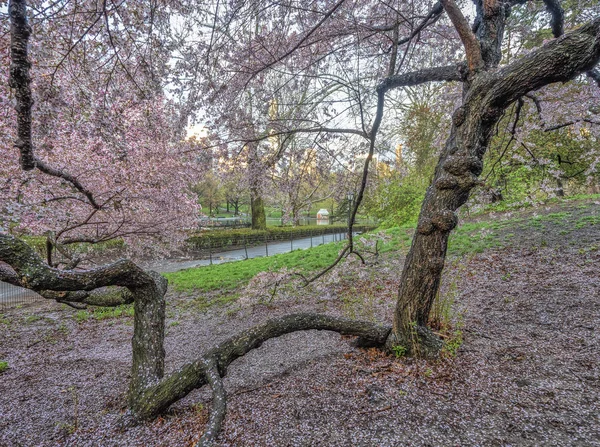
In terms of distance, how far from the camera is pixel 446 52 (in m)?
4.84

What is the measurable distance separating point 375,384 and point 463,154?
1.92 meters

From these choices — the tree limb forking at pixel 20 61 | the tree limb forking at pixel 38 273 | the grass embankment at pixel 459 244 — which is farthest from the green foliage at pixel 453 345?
the tree limb forking at pixel 20 61

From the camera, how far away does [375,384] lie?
2039 mm

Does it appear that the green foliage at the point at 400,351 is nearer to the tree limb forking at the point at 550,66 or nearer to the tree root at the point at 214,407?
the tree root at the point at 214,407

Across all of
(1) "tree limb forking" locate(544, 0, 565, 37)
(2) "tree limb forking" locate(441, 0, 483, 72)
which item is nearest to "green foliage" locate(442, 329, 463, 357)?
(2) "tree limb forking" locate(441, 0, 483, 72)

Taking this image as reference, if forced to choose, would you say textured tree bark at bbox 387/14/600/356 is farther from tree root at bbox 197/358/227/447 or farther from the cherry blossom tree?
tree root at bbox 197/358/227/447

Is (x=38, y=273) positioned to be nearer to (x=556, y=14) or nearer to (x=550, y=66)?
(x=550, y=66)

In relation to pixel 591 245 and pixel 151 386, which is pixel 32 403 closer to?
pixel 151 386

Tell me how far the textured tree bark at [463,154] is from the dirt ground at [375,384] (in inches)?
15.9

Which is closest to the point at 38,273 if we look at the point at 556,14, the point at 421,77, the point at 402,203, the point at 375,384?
the point at 375,384

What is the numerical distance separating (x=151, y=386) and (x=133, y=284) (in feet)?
2.47

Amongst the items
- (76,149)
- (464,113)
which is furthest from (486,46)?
(76,149)

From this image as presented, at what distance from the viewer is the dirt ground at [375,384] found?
1.58 metres

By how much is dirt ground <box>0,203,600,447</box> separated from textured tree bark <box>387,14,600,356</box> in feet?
1.32
